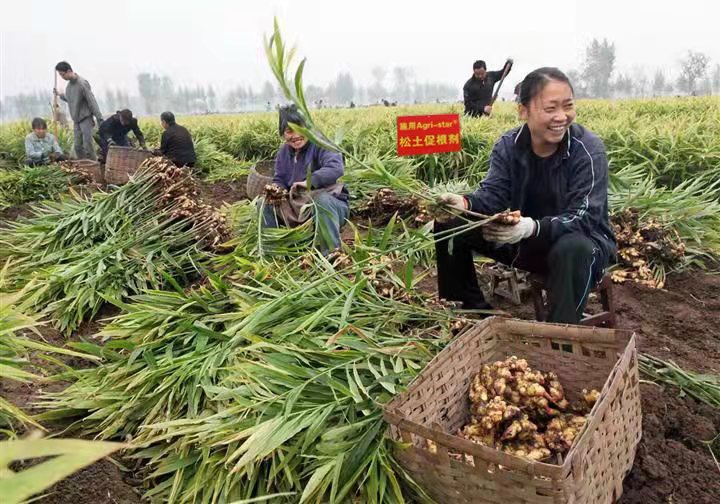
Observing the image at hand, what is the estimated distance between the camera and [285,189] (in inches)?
127

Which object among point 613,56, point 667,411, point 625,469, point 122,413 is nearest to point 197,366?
point 122,413

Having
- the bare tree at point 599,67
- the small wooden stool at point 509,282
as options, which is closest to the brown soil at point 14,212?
the small wooden stool at point 509,282

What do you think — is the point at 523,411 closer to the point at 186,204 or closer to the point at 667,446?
the point at 667,446

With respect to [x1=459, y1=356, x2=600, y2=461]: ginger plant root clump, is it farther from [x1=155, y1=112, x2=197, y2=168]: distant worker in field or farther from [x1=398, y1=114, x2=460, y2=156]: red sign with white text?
[x1=155, y1=112, x2=197, y2=168]: distant worker in field

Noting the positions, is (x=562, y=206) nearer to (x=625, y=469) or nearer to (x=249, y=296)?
(x=625, y=469)

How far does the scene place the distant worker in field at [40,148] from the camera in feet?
23.2

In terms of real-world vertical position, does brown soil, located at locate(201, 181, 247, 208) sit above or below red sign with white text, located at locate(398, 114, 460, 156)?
below

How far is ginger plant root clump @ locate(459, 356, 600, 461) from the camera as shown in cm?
136

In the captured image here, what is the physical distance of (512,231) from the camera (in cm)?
180

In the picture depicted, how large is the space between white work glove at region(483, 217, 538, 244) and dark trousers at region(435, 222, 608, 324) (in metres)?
0.10

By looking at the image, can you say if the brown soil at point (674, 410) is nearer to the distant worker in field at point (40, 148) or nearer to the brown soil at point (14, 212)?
the brown soil at point (14, 212)

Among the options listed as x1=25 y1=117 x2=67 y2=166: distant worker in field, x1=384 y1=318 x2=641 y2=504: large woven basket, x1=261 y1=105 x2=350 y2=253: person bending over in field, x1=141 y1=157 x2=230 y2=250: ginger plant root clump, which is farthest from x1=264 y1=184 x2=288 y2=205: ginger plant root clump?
x1=25 y1=117 x2=67 y2=166: distant worker in field

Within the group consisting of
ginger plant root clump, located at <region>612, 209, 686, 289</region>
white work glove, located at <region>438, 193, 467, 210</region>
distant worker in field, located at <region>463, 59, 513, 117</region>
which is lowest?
ginger plant root clump, located at <region>612, 209, 686, 289</region>

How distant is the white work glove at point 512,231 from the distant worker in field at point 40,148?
6.68m
